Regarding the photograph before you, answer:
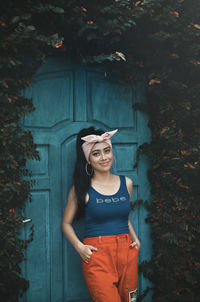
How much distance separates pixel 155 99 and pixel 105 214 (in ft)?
4.60

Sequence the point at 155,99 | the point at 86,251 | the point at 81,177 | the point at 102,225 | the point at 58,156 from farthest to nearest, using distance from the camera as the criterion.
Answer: the point at 155,99 < the point at 58,156 < the point at 81,177 < the point at 102,225 < the point at 86,251

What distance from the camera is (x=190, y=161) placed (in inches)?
131

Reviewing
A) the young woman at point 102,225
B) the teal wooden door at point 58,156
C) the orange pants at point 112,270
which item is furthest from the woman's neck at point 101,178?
the orange pants at point 112,270

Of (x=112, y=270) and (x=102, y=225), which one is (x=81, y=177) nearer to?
(x=102, y=225)

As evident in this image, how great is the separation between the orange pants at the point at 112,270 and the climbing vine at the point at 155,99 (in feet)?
2.02

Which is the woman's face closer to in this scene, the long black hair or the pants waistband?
the long black hair

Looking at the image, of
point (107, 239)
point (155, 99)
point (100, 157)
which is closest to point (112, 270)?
Result: point (107, 239)

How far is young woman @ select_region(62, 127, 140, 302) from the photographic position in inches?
104

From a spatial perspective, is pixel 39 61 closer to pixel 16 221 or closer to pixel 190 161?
pixel 16 221

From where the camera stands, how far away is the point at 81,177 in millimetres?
2875

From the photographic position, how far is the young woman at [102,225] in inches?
104

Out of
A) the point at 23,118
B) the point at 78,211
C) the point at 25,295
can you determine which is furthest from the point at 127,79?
the point at 25,295

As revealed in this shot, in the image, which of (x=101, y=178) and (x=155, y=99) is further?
(x=155, y=99)

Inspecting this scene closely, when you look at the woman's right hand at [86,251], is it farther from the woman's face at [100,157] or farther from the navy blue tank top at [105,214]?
the woman's face at [100,157]
